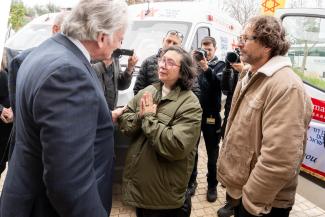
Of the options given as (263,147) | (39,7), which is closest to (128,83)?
(263,147)

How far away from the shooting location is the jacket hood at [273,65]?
188 cm

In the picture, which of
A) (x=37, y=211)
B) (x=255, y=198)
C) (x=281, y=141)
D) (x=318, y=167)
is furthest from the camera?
(x=318, y=167)

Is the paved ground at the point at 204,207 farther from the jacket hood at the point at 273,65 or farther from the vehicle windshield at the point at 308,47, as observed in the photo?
the jacket hood at the point at 273,65

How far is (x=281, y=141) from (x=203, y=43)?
2719mm

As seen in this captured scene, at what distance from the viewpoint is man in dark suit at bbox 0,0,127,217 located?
1.21 metres

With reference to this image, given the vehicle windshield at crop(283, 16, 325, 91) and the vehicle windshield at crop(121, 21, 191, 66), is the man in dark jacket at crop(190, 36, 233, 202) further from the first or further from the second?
the vehicle windshield at crop(121, 21, 191, 66)

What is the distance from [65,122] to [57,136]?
6cm

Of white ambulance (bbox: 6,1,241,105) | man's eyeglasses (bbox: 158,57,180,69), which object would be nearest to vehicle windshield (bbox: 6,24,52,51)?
white ambulance (bbox: 6,1,241,105)

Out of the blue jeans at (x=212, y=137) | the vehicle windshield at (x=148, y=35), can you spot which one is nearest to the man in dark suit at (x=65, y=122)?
the blue jeans at (x=212, y=137)

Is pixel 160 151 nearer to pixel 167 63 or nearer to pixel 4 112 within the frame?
pixel 167 63

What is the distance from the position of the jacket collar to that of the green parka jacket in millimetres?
658

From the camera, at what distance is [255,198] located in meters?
1.87

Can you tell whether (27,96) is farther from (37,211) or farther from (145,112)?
(145,112)

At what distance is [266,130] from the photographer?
1.80 meters
